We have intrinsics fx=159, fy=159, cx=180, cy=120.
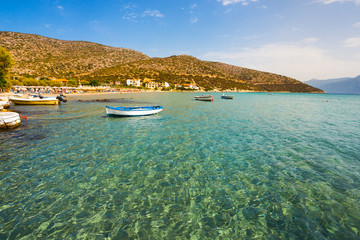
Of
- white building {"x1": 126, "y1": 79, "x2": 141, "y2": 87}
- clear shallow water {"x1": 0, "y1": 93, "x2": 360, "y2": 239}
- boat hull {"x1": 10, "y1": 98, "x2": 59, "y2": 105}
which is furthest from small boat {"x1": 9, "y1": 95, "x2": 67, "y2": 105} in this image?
white building {"x1": 126, "y1": 79, "x2": 141, "y2": 87}

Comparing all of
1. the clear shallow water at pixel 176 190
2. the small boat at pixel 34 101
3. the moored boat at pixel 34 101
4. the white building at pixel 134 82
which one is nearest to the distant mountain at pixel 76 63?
the white building at pixel 134 82

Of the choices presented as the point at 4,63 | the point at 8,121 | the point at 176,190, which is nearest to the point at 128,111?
the point at 8,121

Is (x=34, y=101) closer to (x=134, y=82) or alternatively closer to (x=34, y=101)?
(x=34, y=101)

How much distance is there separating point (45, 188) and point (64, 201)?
1.73 m

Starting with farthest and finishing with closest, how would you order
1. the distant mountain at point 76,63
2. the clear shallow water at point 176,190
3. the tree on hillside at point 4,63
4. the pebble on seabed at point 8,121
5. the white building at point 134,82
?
the white building at point 134,82 → the distant mountain at point 76,63 → the tree on hillside at point 4,63 → the pebble on seabed at point 8,121 → the clear shallow water at point 176,190

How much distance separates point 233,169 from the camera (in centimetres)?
977

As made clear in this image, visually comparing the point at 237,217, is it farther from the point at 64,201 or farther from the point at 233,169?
the point at 64,201

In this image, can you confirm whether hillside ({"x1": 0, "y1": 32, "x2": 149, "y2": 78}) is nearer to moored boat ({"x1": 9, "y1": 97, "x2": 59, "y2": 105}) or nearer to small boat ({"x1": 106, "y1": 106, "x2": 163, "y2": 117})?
moored boat ({"x1": 9, "y1": 97, "x2": 59, "y2": 105})

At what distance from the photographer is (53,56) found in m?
155

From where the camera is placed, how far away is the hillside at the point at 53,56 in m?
133

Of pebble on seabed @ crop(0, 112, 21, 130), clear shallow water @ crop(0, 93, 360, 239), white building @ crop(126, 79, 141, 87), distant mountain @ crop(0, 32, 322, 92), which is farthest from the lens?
white building @ crop(126, 79, 141, 87)

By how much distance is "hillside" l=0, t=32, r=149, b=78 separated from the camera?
435ft

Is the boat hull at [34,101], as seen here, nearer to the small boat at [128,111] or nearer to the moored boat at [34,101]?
the moored boat at [34,101]

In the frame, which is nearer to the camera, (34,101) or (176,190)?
(176,190)
